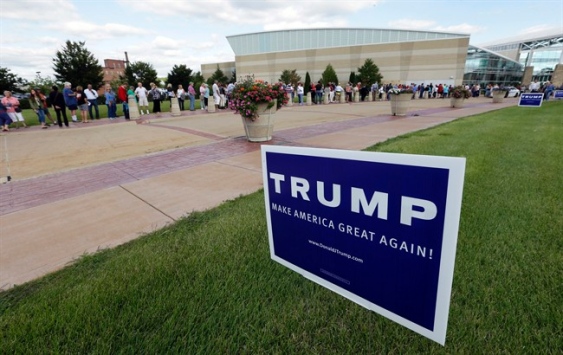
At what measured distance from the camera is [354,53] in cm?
6028

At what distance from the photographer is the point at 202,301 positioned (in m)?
2.01

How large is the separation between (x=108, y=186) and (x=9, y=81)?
151 ft

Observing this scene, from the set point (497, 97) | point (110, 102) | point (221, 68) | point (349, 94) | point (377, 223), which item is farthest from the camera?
point (221, 68)

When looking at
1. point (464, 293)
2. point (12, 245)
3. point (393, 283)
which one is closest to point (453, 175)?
point (393, 283)

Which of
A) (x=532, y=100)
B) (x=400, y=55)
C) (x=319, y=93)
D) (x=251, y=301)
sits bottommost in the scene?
(x=251, y=301)

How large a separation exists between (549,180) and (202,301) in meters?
4.71

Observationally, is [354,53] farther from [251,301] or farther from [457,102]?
[251,301]

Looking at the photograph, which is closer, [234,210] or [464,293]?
[464,293]

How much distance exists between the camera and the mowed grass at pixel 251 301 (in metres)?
1.66

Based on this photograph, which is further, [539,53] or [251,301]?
[539,53]

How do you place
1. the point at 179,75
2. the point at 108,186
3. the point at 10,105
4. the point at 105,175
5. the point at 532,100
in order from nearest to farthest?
the point at 108,186, the point at 105,175, the point at 10,105, the point at 532,100, the point at 179,75

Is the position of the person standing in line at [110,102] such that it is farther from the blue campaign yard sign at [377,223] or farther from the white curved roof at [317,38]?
the white curved roof at [317,38]


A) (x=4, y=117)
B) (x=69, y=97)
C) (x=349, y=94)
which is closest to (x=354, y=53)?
(x=349, y=94)

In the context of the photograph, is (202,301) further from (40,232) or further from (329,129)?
(329,129)
